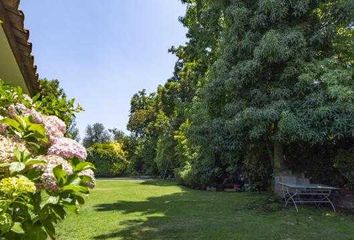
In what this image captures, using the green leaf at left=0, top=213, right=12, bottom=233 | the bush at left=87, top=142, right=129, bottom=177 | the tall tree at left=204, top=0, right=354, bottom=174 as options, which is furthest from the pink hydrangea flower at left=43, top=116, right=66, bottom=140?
→ the bush at left=87, top=142, right=129, bottom=177

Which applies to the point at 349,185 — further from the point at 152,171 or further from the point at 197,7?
the point at 152,171

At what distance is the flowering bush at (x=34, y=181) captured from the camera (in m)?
1.98

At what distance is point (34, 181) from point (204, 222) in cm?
732

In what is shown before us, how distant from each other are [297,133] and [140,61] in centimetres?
1149

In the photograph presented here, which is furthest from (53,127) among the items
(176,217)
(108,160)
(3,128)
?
(108,160)

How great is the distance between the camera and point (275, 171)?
1326cm

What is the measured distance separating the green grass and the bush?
79.5 ft

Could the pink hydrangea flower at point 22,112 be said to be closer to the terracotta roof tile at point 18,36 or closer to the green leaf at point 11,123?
the green leaf at point 11,123

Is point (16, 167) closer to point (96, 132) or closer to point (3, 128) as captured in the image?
point (3, 128)

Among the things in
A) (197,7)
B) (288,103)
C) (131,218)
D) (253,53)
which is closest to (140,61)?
(197,7)

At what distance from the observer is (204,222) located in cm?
913

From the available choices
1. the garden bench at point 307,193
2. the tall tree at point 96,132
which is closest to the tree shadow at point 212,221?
the garden bench at point 307,193

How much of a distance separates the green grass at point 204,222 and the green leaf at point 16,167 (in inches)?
231

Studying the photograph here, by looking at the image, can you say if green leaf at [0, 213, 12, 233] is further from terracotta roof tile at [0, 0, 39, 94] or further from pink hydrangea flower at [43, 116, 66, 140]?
terracotta roof tile at [0, 0, 39, 94]
